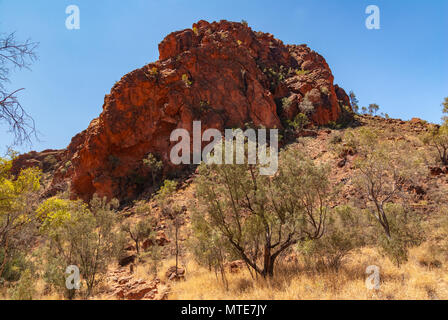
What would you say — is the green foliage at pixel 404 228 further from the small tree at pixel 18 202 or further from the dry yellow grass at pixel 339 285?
the small tree at pixel 18 202

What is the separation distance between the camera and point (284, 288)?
6.02 meters

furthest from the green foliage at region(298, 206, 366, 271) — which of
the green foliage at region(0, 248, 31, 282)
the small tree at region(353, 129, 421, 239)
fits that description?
the green foliage at region(0, 248, 31, 282)

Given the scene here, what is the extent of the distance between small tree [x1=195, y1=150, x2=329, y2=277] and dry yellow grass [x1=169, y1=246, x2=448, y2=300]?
0.95 metres

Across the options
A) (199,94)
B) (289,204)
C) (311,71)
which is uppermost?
(311,71)

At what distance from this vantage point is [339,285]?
19.5 feet

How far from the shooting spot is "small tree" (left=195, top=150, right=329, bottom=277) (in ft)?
23.1

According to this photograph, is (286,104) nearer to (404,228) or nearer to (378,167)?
(378,167)

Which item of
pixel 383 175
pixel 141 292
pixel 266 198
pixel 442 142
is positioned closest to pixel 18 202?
pixel 141 292

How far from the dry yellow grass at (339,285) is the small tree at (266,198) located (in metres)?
0.95

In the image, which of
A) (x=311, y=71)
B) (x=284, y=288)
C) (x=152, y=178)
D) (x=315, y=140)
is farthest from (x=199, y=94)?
(x=284, y=288)

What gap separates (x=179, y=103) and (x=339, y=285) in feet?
103

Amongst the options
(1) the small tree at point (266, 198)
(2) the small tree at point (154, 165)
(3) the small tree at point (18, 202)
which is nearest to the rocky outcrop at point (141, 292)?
(1) the small tree at point (266, 198)

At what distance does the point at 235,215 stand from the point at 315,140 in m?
27.1
